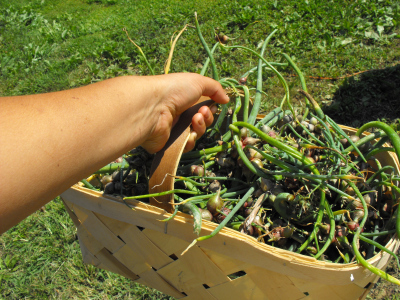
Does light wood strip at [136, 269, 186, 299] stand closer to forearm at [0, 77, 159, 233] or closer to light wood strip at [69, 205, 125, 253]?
light wood strip at [69, 205, 125, 253]

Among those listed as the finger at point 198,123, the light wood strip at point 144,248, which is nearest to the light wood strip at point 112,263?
the light wood strip at point 144,248

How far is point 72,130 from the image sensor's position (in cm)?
72

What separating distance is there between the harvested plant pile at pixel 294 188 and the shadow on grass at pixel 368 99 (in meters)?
0.89

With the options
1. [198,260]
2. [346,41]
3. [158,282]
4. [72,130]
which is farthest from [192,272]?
[346,41]

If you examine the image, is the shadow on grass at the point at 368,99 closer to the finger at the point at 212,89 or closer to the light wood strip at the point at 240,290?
the finger at the point at 212,89

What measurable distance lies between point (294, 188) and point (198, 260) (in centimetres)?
37

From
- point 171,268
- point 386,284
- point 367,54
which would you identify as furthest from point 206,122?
point 367,54

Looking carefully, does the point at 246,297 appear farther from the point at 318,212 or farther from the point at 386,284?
the point at 386,284

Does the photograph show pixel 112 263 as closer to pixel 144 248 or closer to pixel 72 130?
pixel 144 248

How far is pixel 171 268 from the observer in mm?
1069

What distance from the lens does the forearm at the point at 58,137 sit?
2.10 feet

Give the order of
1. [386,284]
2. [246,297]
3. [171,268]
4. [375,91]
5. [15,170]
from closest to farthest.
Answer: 1. [15,170]
2. [246,297]
3. [171,268]
4. [386,284]
5. [375,91]

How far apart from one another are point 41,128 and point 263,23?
2498mm

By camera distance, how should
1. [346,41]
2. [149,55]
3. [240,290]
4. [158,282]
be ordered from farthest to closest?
[149,55], [346,41], [158,282], [240,290]
